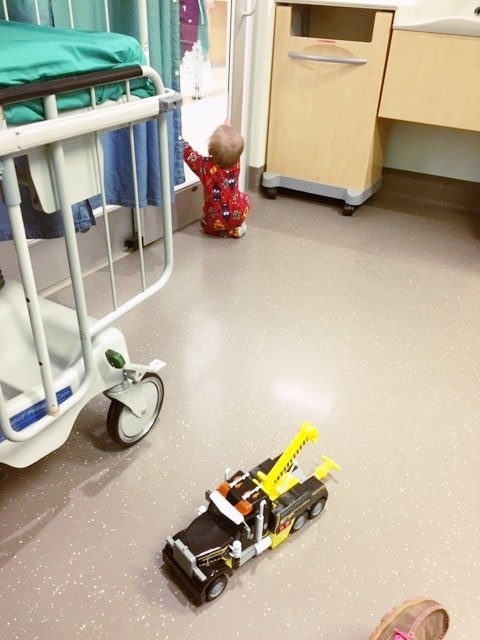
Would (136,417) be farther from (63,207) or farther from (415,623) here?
(415,623)

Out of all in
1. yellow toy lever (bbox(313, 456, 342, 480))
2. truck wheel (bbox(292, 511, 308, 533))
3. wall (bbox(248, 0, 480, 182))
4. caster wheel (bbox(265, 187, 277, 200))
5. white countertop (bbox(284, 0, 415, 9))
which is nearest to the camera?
truck wheel (bbox(292, 511, 308, 533))

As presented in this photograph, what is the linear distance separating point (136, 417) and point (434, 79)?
171 cm

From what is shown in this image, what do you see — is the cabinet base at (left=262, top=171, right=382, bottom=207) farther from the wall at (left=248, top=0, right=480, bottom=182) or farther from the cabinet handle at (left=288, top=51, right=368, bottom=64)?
the cabinet handle at (left=288, top=51, right=368, bottom=64)

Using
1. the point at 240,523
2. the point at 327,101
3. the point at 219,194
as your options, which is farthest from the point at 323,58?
the point at 240,523

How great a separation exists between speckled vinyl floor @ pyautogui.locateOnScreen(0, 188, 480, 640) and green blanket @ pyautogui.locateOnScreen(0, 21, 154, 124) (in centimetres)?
73

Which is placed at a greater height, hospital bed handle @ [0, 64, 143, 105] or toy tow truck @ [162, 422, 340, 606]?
hospital bed handle @ [0, 64, 143, 105]

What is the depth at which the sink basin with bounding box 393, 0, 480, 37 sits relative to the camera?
6.46 ft

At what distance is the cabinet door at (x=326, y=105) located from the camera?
7.24 feet

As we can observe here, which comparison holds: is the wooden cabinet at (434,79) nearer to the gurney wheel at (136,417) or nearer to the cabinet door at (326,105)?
the cabinet door at (326,105)

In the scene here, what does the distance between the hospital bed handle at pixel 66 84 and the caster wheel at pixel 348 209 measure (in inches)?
63.6

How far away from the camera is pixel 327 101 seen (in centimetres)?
233

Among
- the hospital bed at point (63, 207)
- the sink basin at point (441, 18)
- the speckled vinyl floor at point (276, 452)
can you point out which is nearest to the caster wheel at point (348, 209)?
the speckled vinyl floor at point (276, 452)

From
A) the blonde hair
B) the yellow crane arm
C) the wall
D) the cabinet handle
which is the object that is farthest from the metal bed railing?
the wall

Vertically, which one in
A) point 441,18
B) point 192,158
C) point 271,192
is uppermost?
point 441,18
